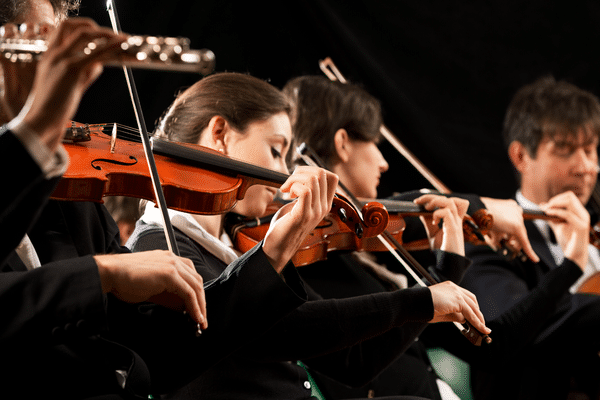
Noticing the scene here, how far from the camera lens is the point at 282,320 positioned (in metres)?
1.07

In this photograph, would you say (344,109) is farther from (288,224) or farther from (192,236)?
(288,224)

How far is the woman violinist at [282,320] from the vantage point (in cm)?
105

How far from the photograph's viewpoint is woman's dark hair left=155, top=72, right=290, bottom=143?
1232mm

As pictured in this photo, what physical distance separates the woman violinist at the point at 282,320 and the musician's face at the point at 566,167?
112cm

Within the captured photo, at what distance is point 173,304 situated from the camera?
79 cm

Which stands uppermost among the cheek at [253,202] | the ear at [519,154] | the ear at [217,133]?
the ear at [217,133]

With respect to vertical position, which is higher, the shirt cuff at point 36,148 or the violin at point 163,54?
the violin at point 163,54

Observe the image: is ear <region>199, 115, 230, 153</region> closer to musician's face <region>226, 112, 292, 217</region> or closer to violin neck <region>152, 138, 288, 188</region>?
musician's face <region>226, 112, 292, 217</region>

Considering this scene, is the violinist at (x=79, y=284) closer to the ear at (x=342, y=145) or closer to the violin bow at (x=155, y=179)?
the violin bow at (x=155, y=179)

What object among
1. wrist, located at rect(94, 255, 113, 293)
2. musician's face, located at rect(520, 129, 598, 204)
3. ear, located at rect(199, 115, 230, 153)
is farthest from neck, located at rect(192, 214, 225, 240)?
musician's face, located at rect(520, 129, 598, 204)

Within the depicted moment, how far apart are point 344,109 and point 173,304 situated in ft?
3.61

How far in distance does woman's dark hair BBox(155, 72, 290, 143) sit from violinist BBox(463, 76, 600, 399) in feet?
2.44

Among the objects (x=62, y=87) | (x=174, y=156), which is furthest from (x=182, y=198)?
(x=62, y=87)

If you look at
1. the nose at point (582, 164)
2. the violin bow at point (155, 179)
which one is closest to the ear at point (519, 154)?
the nose at point (582, 164)
